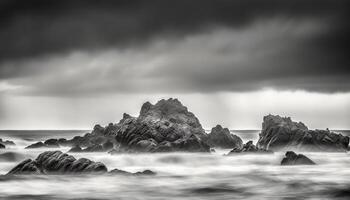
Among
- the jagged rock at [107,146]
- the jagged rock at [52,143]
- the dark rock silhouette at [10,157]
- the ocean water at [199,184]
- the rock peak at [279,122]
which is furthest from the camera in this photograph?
the jagged rock at [52,143]

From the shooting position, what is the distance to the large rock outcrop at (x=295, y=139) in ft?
229

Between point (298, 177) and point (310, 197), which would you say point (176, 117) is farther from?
point (310, 197)

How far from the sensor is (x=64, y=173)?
37094 mm

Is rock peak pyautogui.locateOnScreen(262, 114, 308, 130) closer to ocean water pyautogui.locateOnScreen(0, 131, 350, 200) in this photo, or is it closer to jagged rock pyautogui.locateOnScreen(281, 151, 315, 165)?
ocean water pyautogui.locateOnScreen(0, 131, 350, 200)

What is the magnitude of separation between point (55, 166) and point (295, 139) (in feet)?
138

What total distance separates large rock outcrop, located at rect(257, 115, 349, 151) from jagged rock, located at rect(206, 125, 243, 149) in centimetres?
895

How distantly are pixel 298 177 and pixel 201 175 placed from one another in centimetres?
852

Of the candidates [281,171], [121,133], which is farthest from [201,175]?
[121,133]

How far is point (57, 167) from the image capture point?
37.8m

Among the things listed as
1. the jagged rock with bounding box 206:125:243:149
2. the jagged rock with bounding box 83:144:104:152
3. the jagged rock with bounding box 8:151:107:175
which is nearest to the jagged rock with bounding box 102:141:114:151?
the jagged rock with bounding box 83:144:104:152

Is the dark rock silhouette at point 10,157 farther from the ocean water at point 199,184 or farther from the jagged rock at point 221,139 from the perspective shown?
the jagged rock at point 221,139

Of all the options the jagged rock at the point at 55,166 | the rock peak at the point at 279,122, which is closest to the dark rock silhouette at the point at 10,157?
the jagged rock at the point at 55,166

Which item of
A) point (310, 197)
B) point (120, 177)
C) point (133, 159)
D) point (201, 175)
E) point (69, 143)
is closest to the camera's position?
point (310, 197)

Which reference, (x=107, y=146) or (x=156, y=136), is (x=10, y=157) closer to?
(x=107, y=146)
